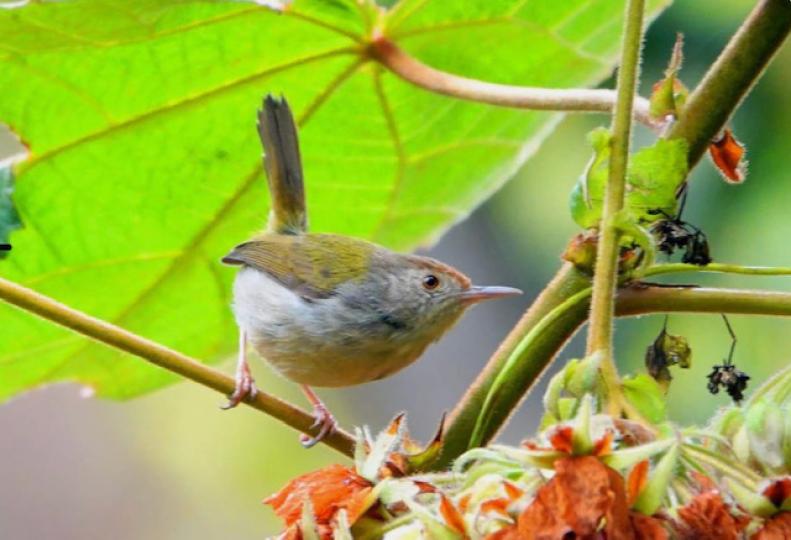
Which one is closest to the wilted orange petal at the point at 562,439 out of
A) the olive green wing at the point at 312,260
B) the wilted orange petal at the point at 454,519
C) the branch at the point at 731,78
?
the wilted orange petal at the point at 454,519

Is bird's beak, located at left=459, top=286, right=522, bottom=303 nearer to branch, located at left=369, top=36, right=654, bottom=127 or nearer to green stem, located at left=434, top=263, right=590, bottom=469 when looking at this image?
branch, located at left=369, top=36, right=654, bottom=127

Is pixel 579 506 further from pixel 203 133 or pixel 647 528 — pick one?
pixel 203 133

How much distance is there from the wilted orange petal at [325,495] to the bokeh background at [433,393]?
1708 millimetres

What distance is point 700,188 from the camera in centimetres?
415

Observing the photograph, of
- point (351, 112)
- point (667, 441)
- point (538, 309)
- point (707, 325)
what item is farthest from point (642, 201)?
point (707, 325)

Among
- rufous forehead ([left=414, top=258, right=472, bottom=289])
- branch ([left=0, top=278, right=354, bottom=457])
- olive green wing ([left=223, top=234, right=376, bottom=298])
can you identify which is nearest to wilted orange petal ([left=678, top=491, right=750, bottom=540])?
branch ([left=0, top=278, right=354, bottom=457])

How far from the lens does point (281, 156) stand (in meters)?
3.00

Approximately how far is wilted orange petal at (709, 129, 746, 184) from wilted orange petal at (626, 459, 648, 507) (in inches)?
29.7

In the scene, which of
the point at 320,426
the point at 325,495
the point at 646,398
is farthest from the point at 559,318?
the point at 320,426

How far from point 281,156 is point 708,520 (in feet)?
6.79

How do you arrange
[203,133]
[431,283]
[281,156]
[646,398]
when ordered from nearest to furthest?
[646,398] < [203,133] < [281,156] < [431,283]

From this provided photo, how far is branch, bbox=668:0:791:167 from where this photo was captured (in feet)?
5.53

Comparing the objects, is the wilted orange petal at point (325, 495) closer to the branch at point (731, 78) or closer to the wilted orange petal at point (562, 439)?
the wilted orange petal at point (562, 439)

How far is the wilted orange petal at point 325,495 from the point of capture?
129 centimetres
